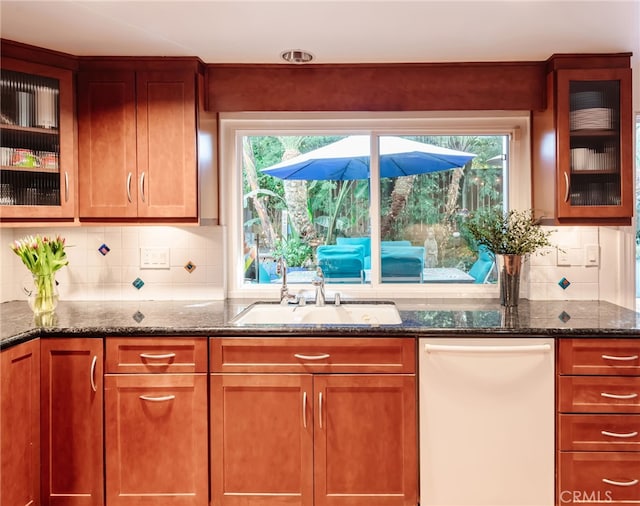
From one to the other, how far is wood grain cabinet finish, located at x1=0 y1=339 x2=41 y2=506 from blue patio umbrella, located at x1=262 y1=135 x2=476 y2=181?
1.66 meters

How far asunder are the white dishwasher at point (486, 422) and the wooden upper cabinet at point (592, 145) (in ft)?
2.72

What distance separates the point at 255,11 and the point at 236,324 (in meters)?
1.34

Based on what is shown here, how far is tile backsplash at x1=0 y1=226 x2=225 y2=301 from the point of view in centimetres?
278

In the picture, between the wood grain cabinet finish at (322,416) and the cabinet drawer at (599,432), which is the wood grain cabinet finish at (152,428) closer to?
the wood grain cabinet finish at (322,416)

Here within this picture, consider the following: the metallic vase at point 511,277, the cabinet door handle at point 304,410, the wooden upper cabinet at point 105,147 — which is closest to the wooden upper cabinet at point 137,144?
the wooden upper cabinet at point 105,147

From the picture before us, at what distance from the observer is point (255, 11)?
1.99 meters

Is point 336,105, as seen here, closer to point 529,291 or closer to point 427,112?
point 427,112

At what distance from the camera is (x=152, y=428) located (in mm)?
2090

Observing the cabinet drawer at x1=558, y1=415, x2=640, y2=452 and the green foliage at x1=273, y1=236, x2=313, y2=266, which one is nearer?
the cabinet drawer at x1=558, y1=415, x2=640, y2=452

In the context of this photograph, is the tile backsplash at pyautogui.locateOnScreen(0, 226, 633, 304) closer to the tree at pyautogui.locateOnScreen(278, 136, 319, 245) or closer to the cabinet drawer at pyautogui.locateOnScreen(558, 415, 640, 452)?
the tree at pyautogui.locateOnScreen(278, 136, 319, 245)

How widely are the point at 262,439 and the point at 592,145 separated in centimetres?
217

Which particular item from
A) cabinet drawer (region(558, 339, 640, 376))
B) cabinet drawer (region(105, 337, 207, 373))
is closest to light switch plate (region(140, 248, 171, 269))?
cabinet drawer (region(105, 337, 207, 373))

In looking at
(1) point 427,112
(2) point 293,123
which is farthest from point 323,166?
(1) point 427,112

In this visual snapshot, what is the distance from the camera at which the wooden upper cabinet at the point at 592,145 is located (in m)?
2.41
